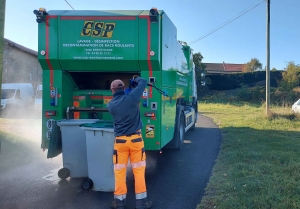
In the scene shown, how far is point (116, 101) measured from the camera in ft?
14.6

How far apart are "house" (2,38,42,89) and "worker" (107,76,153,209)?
A: 23.0 metres

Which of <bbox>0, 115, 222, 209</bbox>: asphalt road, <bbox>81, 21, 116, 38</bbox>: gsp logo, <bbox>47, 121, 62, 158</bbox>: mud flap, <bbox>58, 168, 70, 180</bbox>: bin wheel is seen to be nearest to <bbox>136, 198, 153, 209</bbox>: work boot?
<bbox>0, 115, 222, 209</bbox>: asphalt road

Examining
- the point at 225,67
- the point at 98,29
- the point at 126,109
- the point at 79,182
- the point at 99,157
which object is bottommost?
the point at 79,182

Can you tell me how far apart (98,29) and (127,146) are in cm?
260

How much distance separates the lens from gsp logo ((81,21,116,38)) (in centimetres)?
601

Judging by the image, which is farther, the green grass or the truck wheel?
the truck wheel

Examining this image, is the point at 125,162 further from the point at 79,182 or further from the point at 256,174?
the point at 256,174

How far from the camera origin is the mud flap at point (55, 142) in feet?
18.2

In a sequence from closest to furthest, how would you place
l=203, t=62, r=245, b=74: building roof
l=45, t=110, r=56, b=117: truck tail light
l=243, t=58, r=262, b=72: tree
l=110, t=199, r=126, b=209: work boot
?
1. l=110, t=199, r=126, b=209: work boot
2. l=45, t=110, r=56, b=117: truck tail light
3. l=243, t=58, r=262, b=72: tree
4. l=203, t=62, r=245, b=74: building roof

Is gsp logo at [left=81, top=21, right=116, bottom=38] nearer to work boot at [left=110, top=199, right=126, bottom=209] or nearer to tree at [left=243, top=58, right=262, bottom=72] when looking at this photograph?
work boot at [left=110, top=199, right=126, bottom=209]

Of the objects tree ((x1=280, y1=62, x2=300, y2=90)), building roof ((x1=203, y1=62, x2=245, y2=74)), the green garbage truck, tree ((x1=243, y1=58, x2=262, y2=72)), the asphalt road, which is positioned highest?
building roof ((x1=203, y1=62, x2=245, y2=74))

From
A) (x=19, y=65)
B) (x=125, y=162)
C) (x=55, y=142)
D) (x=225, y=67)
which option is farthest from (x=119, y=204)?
(x=225, y=67)

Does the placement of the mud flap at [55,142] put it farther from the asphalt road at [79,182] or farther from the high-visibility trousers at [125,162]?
the high-visibility trousers at [125,162]

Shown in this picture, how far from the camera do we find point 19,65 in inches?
1113
